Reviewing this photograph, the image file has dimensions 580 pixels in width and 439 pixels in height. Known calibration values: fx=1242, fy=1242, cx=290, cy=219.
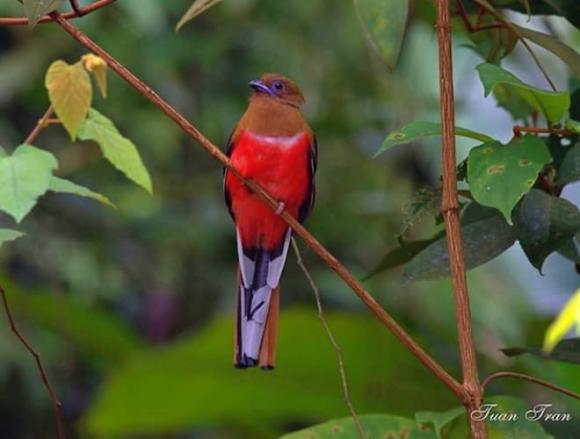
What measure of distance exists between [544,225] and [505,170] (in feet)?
0.43

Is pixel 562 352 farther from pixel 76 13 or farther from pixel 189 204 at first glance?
pixel 189 204

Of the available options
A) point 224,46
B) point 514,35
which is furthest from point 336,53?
point 514,35

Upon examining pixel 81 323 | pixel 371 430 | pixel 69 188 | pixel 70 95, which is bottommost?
pixel 81 323

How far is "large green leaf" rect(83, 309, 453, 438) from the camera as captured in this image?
289 centimetres

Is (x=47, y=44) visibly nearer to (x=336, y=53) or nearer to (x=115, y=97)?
(x=115, y=97)

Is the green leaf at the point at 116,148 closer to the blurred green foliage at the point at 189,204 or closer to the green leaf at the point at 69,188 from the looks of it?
the green leaf at the point at 69,188

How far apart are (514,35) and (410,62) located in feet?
8.60

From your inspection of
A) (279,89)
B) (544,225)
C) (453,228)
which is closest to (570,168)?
(544,225)

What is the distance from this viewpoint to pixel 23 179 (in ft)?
5.11

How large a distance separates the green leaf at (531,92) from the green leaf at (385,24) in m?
0.12

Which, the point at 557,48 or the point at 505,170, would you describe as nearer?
the point at 505,170

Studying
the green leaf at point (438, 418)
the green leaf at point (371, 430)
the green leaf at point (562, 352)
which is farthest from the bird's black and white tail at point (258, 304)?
the green leaf at point (562, 352)

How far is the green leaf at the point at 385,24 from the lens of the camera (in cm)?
145

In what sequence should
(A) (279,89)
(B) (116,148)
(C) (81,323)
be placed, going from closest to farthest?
1. (B) (116,148)
2. (A) (279,89)
3. (C) (81,323)
